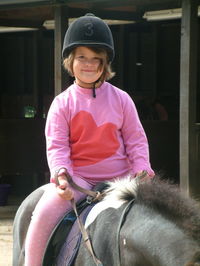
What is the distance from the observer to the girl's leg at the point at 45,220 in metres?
2.52

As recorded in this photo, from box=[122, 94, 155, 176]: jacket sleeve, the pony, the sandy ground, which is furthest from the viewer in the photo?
the sandy ground

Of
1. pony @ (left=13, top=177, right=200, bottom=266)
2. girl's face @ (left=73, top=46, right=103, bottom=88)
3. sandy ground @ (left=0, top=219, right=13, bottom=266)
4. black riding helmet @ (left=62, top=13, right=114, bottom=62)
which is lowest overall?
sandy ground @ (left=0, top=219, right=13, bottom=266)

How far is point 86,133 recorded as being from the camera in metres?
2.58

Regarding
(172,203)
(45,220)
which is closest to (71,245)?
(45,220)

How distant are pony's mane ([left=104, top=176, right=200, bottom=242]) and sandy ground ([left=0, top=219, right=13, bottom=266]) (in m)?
3.54

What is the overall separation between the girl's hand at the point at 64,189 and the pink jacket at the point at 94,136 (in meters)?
0.08

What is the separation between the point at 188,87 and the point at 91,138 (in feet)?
13.2

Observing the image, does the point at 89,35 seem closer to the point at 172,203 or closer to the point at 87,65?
the point at 87,65

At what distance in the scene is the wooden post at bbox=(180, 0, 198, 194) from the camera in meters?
6.41

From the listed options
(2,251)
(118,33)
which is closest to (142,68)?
(118,33)

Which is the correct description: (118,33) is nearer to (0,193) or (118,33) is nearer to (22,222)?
(0,193)

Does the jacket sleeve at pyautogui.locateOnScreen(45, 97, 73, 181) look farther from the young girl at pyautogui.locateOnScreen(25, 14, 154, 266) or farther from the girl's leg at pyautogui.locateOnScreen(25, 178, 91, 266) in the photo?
the girl's leg at pyautogui.locateOnScreen(25, 178, 91, 266)

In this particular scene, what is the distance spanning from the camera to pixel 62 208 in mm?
2525

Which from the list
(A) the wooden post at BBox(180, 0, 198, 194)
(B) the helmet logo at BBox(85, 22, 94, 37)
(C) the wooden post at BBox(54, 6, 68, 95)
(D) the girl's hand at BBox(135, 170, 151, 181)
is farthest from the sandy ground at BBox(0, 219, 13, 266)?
(B) the helmet logo at BBox(85, 22, 94, 37)
